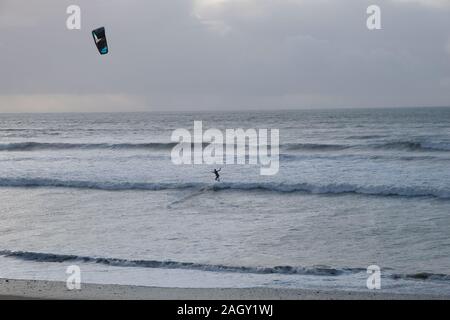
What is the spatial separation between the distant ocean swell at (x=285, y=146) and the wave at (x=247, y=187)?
43.1 ft

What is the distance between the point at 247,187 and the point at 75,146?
68.6 ft

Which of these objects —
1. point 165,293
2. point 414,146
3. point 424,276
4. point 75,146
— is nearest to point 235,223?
point 424,276

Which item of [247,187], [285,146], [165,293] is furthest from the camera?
[285,146]

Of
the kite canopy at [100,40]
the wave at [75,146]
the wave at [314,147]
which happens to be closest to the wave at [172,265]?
the kite canopy at [100,40]

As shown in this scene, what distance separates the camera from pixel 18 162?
2903 cm

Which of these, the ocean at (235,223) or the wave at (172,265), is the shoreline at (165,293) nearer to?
the ocean at (235,223)

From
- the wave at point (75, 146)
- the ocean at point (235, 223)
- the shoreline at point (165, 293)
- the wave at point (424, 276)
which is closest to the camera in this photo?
the shoreline at point (165, 293)

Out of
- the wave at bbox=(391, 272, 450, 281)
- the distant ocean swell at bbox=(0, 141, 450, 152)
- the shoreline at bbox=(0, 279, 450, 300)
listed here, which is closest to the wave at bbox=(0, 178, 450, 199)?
the wave at bbox=(391, 272, 450, 281)

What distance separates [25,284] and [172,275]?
86.4 inches

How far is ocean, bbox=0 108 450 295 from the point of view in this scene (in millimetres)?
9211

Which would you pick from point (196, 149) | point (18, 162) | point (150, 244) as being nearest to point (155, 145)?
point (196, 149)

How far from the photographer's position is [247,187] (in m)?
19.4

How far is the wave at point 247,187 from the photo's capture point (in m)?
17.3

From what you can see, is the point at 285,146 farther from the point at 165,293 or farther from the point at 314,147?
the point at 165,293
